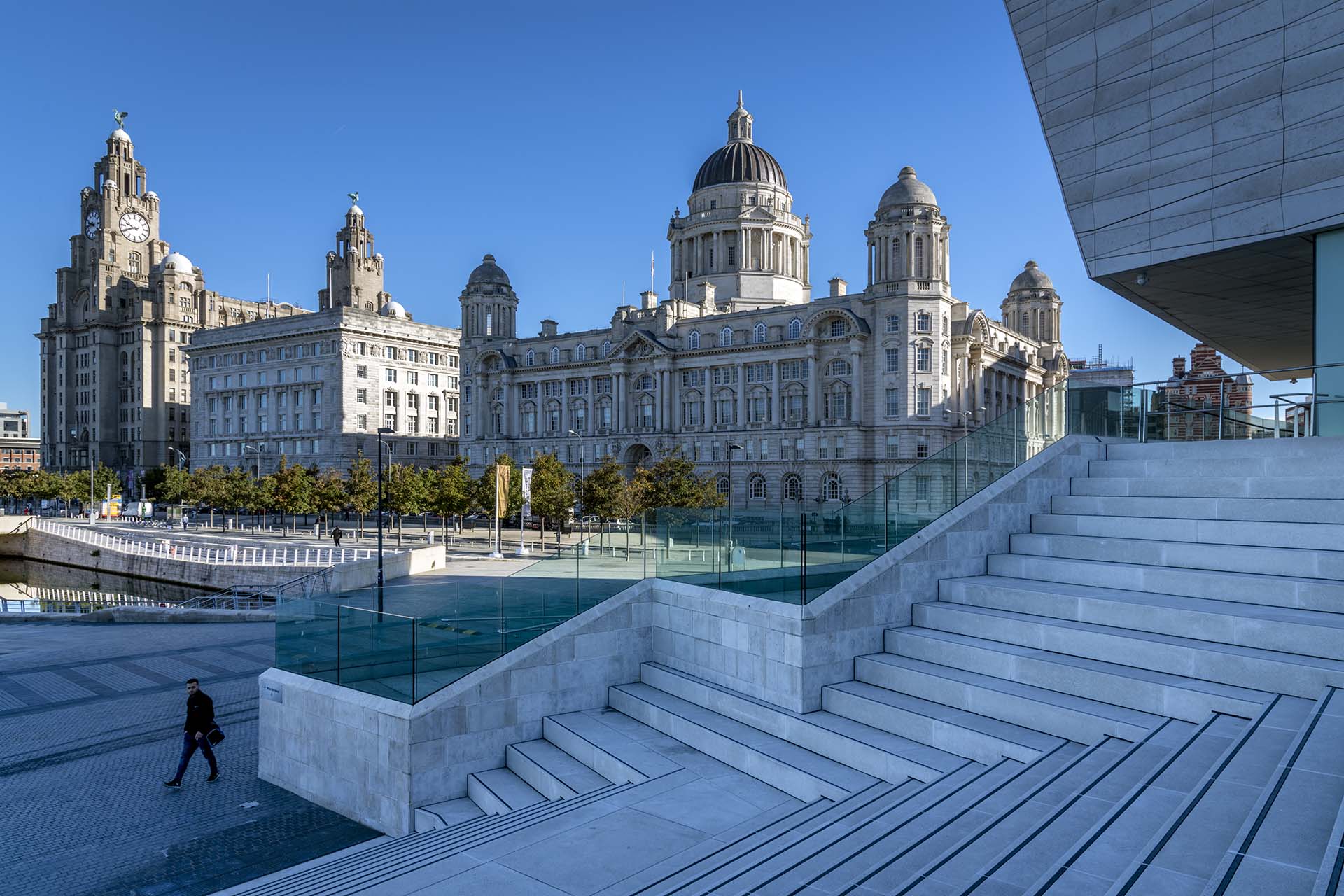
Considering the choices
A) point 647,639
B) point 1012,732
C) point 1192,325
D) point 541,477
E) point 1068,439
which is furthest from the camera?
point 541,477

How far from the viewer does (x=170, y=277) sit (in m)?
120

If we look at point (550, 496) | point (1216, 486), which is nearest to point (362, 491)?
point (550, 496)

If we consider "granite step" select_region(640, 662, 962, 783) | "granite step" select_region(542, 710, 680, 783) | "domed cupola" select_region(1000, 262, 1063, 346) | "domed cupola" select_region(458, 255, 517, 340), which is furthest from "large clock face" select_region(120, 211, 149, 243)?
"granite step" select_region(640, 662, 962, 783)

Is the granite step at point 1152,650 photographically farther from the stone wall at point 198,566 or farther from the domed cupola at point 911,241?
the domed cupola at point 911,241

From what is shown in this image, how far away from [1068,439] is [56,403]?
148 m

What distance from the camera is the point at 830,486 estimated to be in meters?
71.6

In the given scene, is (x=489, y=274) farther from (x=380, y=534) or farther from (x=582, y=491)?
(x=380, y=534)

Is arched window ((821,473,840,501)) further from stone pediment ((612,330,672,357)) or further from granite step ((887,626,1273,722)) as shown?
granite step ((887,626,1273,722))

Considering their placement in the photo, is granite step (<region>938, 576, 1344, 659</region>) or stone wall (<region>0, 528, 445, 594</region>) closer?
granite step (<region>938, 576, 1344, 659</region>)

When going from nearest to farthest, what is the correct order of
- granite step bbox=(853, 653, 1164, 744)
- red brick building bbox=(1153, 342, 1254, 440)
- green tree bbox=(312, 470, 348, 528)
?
granite step bbox=(853, 653, 1164, 744) < red brick building bbox=(1153, 342, 1254, 440) < green tree bbox=(312, 470, 348, 528)

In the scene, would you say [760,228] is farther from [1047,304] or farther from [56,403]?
[56,403]

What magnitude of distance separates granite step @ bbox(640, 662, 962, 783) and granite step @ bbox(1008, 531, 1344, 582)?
4.43 m

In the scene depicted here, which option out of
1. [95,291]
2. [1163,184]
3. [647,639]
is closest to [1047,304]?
[1163,184]

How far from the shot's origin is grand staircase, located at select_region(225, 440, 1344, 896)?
567cm
